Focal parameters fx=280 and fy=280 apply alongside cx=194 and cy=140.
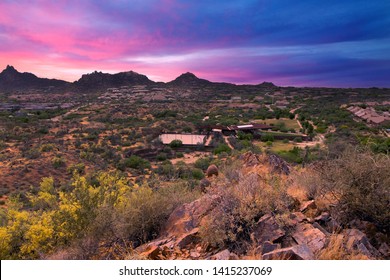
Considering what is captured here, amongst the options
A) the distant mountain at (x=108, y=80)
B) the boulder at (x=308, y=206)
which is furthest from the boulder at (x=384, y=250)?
the distant mountain at (x=108, y=80)

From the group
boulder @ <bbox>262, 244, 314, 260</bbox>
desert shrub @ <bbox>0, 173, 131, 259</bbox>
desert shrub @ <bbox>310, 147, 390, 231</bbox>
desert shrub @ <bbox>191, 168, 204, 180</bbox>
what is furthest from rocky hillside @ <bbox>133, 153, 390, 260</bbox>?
desert shrub @ <bbox>191, 168, 204, 180</bbox>

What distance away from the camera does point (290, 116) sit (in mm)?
54375

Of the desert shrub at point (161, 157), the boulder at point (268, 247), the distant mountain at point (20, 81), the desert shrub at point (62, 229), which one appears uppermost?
the distant mountain at point (20, 81)

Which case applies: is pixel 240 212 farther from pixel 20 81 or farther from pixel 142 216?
pixel 20 81

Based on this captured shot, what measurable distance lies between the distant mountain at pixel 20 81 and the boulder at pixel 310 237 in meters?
163

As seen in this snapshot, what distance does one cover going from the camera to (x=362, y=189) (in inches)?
214

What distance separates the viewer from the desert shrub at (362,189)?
514cm

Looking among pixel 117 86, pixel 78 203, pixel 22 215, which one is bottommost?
pixel 22 215

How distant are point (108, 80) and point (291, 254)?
16117 centimetres

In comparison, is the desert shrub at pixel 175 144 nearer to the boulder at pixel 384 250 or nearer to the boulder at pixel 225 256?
the boulder at pixel 225 256

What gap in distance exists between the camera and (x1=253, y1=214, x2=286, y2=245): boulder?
15.8 ft
